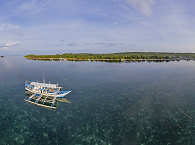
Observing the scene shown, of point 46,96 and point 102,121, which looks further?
point 46,96

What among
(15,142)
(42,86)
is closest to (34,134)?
(15,142)

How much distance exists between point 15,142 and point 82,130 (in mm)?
10972

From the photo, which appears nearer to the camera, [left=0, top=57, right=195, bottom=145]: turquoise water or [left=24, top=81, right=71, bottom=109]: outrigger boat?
[left=0, top=57, right=195, bottom=145]: turquoise water

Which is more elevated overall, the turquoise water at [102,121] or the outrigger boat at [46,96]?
the outrigger boat at [46,96]

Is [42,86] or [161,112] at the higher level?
[42,86]

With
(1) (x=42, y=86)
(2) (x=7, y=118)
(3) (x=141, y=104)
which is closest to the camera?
(2) (x=7, y=118)

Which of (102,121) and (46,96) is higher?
(46,96)

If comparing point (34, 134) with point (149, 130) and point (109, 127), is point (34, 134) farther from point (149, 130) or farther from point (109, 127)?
point (149, 130)

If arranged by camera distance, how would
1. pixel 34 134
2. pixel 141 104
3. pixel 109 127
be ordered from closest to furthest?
pixel 34 134 < pixel 109 127 < pixel 141 104

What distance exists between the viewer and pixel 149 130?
21.0 m

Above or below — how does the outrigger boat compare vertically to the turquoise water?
above

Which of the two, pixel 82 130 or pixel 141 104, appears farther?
pixel 141 104

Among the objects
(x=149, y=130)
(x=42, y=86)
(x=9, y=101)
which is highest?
(x=42, y=86)

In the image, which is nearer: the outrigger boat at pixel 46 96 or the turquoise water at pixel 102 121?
the turquoise water at pixel 102 121
